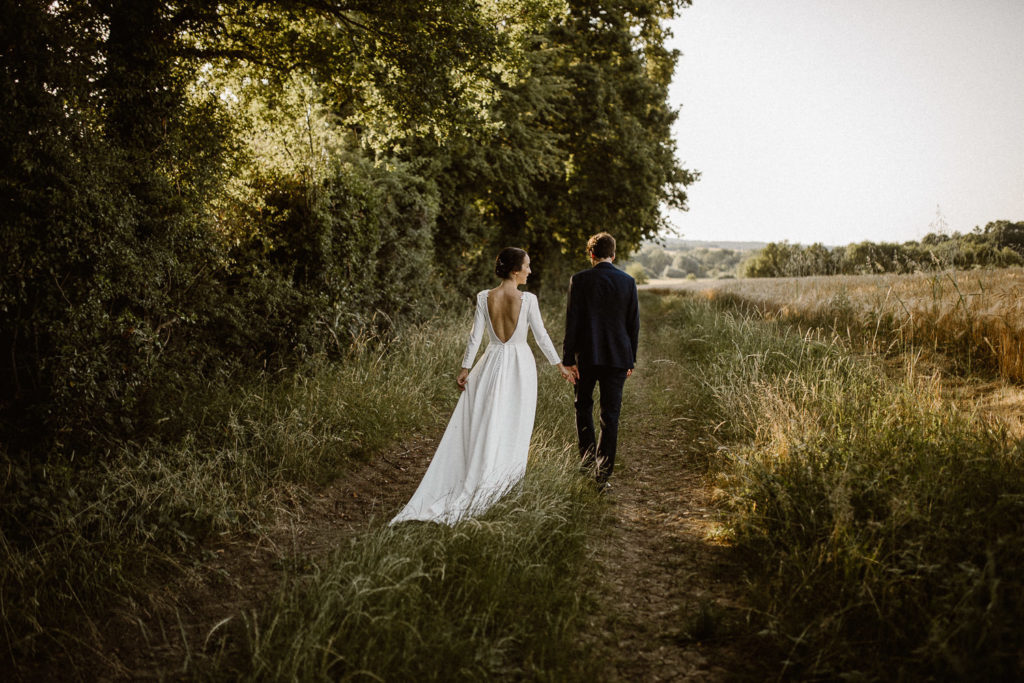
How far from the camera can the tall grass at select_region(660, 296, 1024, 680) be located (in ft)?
8.75

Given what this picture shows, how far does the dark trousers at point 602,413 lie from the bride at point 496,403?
0.46 m

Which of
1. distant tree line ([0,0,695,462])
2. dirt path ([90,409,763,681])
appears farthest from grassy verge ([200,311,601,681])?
distant tree line ([0,0,695,462])

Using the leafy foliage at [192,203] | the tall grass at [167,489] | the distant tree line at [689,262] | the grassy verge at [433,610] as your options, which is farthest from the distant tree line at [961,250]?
the distant tree line at [689,262]

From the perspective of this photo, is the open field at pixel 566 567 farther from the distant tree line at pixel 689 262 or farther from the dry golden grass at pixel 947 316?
the distant tree line at pixel 689 262

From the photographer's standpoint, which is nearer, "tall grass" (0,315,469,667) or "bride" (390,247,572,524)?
"tall grass" (0,315,469,667)

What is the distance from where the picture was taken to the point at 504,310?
4.85 meters

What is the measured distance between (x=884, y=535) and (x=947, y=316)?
6074 mm

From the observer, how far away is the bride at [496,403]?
15.3ft

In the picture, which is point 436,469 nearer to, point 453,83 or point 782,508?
point 782,508

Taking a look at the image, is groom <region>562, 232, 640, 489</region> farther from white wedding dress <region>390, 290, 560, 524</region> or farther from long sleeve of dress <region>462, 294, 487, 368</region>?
→ long sleeve of dress <region>462, 294, 487, 368</region>

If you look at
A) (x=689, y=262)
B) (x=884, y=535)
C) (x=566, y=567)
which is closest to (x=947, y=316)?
(x=884, y=535)

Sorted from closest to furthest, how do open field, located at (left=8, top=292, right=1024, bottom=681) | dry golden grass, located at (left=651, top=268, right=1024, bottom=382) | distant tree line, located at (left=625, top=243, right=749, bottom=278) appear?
open field, located at (left=8, top=292, right=1024, bottom=681) → dry golden grass, located at (left=651, top=268, right=1024, bottom=382) → distant tree line, located at (left=625, top=243, right=749, bottom=278)

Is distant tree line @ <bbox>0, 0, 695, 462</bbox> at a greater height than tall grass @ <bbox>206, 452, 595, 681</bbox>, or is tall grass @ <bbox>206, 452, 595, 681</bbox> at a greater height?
distant tree line @ <bbox>0, 0, 695, 462</bbox>

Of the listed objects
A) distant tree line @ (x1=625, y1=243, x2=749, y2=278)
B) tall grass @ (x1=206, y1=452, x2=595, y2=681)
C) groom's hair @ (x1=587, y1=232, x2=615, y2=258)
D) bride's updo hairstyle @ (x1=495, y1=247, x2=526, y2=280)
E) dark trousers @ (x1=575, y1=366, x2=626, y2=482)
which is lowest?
tall grass @ (x1=206, y1=452, x2=595, y2=681)
